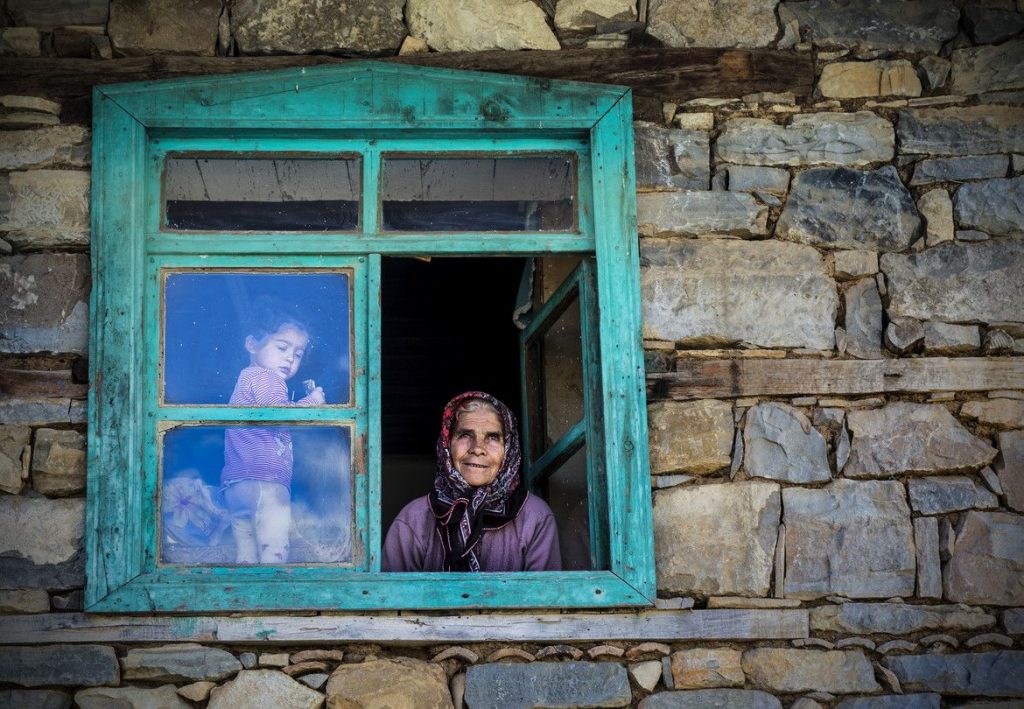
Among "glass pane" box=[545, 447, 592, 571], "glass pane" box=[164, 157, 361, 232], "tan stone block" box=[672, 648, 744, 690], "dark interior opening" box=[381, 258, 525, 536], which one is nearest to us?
"tan stone block" box=[672, 648, 744, 690]

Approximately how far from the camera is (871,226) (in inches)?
159

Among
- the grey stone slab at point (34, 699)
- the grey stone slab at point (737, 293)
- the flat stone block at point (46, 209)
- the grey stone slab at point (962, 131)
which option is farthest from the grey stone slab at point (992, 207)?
the grey stone slab at point (34, 699)

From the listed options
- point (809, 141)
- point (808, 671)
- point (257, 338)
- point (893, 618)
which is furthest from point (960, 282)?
point (257, 338)

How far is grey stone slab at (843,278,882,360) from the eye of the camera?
13.0 ft

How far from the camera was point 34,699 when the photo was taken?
3.59 m

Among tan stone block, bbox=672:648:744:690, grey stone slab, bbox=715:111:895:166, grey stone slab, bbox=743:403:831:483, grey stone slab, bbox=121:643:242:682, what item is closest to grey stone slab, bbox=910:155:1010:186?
grey stone slab, bbox=715:111:895:166

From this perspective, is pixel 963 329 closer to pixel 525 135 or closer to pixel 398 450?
pixel 525 135

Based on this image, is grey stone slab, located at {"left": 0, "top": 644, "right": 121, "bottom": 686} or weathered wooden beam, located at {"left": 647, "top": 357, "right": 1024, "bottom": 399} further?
→ weathered wooden beam, located at {"left": 647, "top": 357, "right": 1024, "bottom": 399}

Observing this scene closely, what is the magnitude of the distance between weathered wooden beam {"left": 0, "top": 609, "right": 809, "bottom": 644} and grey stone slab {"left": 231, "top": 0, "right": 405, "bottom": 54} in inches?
73.7

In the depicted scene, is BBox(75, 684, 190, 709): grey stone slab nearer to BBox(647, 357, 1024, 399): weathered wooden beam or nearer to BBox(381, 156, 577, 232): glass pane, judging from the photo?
BBox(381, 156, 577, 232): glass pane

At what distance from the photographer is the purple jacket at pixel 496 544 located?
4.33 m

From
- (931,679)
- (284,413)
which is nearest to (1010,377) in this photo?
(931,679)

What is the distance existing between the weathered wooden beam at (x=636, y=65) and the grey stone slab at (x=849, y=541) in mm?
→ 1360

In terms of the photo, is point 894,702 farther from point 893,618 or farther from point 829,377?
point 829,377
